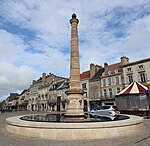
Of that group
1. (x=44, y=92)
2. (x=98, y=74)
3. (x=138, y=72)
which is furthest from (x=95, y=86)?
(x=44, y=92)

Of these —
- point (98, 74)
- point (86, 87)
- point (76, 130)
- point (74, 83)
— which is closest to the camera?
point (76, 130)

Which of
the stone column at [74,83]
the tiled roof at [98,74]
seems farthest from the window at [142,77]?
the stone column at [74,83]

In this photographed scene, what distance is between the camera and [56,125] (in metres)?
7.21

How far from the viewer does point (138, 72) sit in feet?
103

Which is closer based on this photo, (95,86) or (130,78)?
(130,78)

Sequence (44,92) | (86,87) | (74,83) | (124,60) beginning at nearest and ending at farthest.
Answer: (74,83), (124,60), (86,87), (44,92)

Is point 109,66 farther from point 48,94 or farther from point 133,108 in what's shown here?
point 48,94

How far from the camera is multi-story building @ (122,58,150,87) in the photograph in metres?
30.0

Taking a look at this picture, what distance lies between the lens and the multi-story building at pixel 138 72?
3000 centimetres

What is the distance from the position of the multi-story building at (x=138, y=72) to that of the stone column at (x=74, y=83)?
2082 centimetres

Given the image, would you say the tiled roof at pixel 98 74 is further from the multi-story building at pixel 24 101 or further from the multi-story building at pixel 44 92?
the multi-story building at pixel 24 101

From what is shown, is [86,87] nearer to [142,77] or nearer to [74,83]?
[142,77]

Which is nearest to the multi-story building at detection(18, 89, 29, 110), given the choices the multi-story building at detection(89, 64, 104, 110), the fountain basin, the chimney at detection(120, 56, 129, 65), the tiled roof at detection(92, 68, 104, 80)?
the multi-story building at detection(89, 64, 104, 110)

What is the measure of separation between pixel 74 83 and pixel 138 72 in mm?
22521
